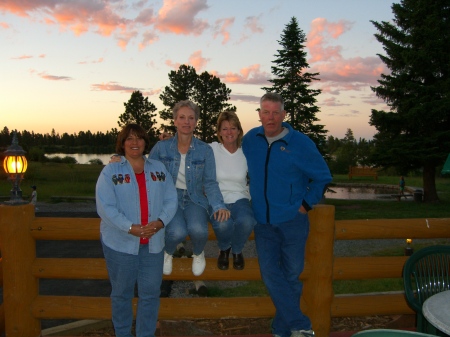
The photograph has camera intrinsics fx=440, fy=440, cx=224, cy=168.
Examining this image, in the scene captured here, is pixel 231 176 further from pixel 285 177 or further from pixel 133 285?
pixel 133 285

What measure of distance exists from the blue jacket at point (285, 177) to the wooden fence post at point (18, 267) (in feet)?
7.17

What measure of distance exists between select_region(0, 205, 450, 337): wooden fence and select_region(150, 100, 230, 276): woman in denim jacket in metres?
0.35

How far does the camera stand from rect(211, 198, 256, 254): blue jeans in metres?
3.74

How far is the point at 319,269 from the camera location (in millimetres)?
4266

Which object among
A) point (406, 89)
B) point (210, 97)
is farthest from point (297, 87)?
point (210, 97)

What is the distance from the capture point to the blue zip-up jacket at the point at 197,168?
3.83m

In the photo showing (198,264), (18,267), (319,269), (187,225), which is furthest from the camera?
(319,269)

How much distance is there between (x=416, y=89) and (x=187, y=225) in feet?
88.4

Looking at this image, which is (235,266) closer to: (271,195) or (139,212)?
(271,195)

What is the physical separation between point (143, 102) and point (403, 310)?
183ft

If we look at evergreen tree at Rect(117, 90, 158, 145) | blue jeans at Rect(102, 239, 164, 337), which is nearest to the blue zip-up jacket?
blue jeans at Rect(102, 239, 164, 337)

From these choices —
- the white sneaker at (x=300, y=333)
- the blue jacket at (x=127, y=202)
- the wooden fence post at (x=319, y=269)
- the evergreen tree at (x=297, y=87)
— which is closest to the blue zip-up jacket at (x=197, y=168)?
the blue jacket at (x=127, y=202)

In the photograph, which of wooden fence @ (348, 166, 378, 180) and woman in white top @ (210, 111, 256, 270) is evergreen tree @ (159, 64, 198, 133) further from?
woman in white top @ (210, 111, 256, 270)

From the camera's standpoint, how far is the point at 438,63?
27.1 metres
